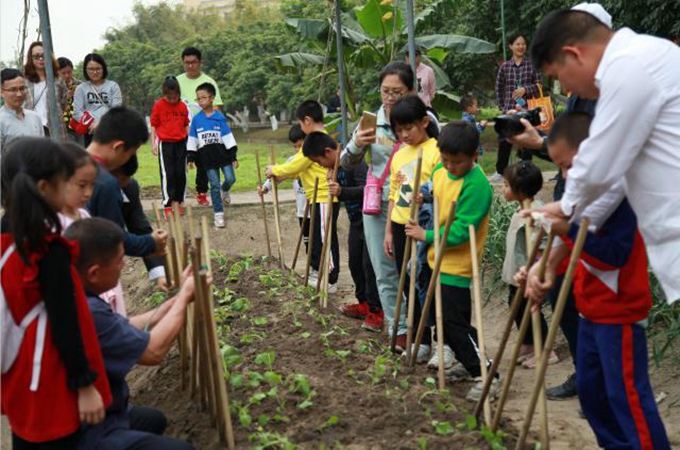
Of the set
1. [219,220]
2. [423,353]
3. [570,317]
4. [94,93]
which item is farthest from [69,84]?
[570,317]

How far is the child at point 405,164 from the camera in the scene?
4773 millimetres

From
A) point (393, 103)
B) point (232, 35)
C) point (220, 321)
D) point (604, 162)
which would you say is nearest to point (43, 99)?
point (220, 321)

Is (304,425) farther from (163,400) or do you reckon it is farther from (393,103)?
(393,103)

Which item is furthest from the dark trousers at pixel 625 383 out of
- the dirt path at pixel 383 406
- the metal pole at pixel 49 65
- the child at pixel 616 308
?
the metal pole at pixel 49 65

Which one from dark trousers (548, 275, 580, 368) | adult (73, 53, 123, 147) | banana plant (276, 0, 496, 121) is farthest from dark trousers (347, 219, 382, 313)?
banana plant (276, 0, 496, 121)

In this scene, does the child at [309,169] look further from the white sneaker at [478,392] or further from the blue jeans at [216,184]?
the blue jeans at [216,184]

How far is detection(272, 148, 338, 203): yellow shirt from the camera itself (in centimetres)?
654

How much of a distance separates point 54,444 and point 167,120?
6.51m

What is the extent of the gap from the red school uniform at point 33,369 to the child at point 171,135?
623 cm

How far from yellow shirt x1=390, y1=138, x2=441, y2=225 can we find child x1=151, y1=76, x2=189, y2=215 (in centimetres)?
441

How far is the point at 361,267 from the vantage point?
6324 mm

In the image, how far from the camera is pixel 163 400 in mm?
4348

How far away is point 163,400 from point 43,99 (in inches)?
189

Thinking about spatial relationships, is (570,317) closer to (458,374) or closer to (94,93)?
(458,374)
